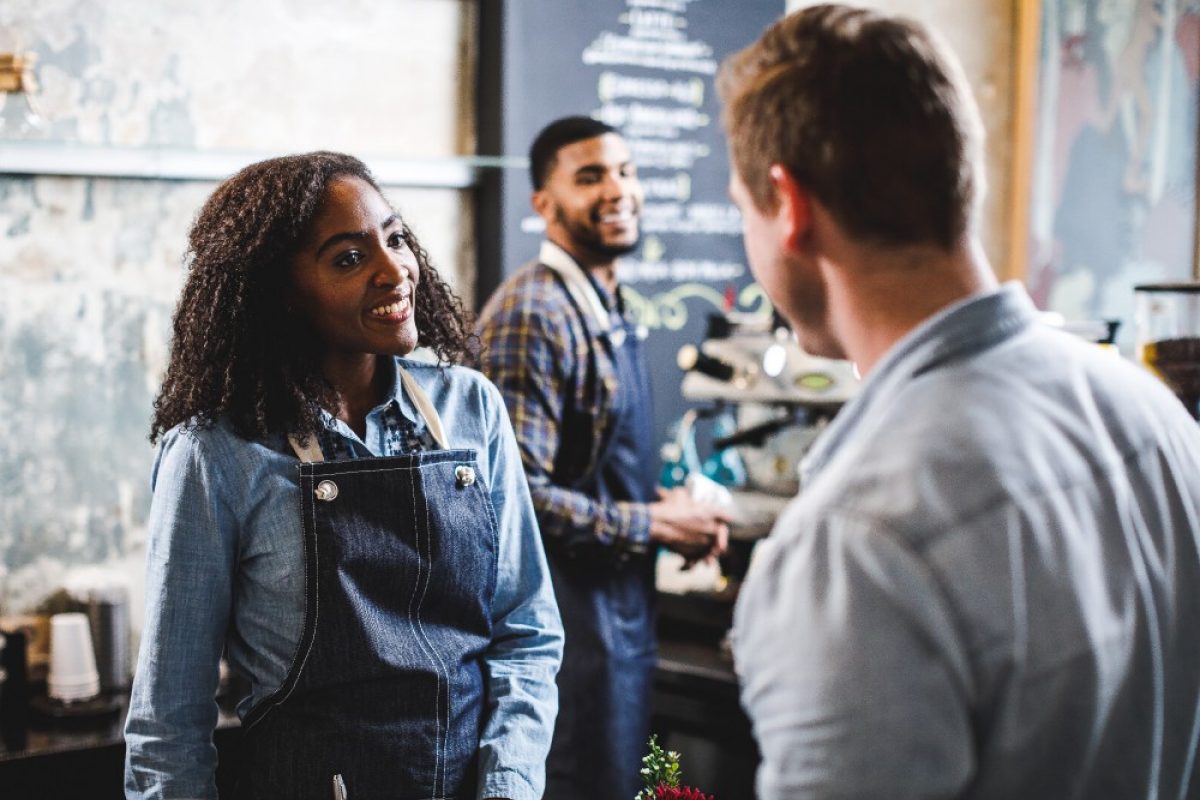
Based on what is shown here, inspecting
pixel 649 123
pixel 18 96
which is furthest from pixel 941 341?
pixel 649 123

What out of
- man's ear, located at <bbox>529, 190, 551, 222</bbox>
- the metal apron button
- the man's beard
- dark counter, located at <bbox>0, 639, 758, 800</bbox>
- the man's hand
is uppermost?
man's ear, located at <bbox>529, 190, 551, 222</bbox>

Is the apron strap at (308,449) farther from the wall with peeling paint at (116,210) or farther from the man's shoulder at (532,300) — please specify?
the wall with peeling paint at (116,210)

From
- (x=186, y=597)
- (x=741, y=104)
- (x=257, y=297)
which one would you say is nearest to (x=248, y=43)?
(x=257, y=297)

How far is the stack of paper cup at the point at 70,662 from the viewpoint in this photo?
2.68 metres

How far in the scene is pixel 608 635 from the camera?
2.85 metres

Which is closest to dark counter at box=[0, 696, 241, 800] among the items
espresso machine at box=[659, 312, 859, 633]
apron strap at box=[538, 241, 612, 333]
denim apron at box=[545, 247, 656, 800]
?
denim apron at box=[545, 247, 656, 800]

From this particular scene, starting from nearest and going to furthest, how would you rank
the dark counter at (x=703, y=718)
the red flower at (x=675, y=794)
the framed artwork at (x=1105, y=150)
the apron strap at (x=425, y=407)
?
the red flower at (x=675, y=794)
the apron strap at (x=425, y=407)
the dark counter at (x=703, y=718)
the framed artwork at (x=1105, y=150)

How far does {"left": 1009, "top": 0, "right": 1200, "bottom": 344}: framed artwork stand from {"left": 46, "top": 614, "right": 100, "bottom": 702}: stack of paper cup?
11.0 feet

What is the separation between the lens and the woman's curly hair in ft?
5.33

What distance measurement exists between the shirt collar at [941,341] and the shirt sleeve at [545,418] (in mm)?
1694

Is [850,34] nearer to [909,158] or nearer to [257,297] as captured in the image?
[909,158]

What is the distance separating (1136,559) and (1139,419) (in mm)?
117

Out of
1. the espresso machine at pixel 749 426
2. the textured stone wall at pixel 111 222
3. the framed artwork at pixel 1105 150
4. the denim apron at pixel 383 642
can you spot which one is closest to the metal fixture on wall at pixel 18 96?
the textured stone wall at pixel 111 222

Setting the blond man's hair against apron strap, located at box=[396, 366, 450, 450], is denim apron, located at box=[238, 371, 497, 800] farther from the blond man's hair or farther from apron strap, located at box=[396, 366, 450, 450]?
the blond man's hair
